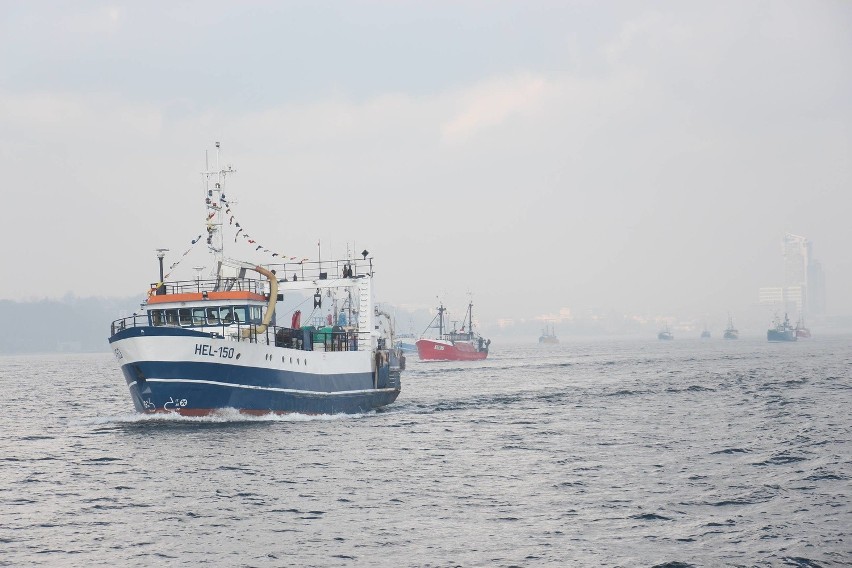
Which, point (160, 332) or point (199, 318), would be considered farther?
point (199, 318)

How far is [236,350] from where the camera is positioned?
146 ft

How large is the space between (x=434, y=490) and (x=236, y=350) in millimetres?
17416

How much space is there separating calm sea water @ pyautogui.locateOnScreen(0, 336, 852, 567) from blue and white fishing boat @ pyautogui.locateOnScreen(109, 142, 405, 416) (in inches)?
49.3

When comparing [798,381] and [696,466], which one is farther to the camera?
[798,381]

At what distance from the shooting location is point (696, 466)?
34.3 m

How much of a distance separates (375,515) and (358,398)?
29.8 metres

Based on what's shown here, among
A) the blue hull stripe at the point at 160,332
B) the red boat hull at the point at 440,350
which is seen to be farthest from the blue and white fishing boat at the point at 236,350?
the red boat hull at the point at 440,350

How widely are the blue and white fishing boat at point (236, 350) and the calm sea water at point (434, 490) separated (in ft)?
4.11

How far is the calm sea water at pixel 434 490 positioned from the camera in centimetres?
2228

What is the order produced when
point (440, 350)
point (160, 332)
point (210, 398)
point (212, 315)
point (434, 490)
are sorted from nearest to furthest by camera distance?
point (434, 490) < point (160, 332) < point (210, 398) < point (212, 315) < point (440, 350)

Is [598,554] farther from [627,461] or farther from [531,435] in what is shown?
[531,435]

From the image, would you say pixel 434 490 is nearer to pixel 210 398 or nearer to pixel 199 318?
pixel 210 398

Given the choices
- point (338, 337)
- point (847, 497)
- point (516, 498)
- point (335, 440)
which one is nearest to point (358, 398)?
point (338, 337)

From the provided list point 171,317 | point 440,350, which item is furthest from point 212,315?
point 440,350
